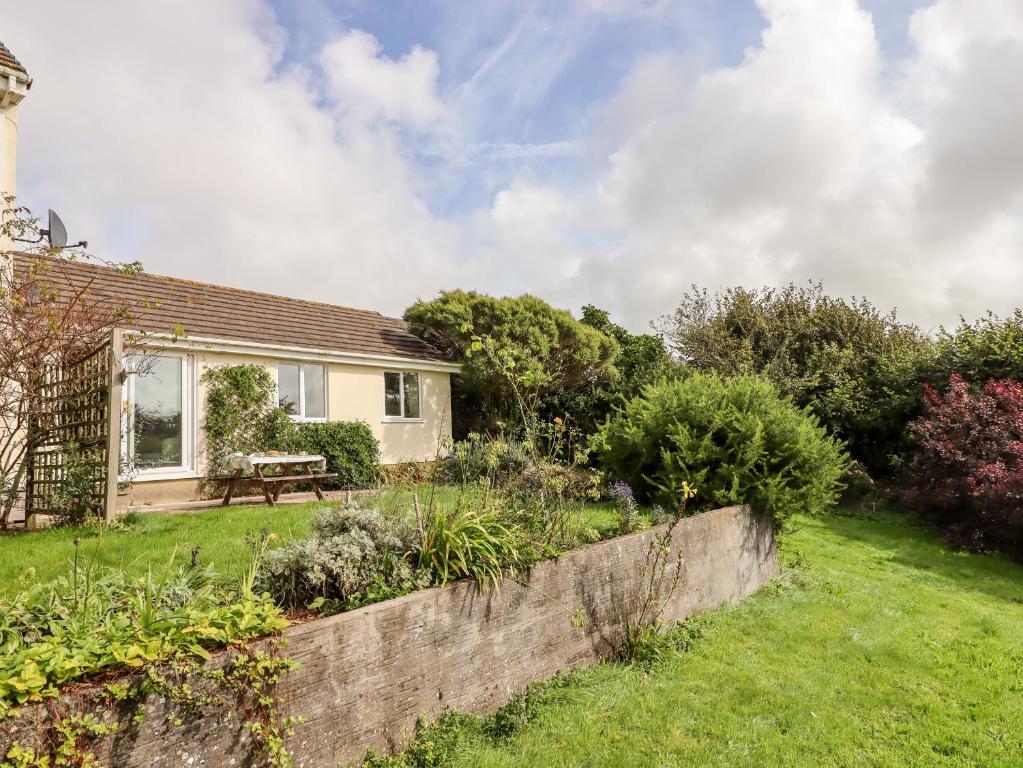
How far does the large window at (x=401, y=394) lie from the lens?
17.0m

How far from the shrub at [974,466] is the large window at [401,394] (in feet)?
40.7

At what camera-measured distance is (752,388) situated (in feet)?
30.7

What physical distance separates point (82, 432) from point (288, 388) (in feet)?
20.7

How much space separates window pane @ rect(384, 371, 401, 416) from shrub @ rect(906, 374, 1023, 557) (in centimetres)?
1267

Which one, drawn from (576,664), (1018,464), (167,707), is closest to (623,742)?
(576,664)

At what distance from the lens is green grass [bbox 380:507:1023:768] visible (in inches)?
157

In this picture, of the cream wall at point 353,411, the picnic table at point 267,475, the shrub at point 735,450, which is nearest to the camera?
the shrub at point 735,450

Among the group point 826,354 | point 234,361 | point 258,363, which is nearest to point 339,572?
point 234,361

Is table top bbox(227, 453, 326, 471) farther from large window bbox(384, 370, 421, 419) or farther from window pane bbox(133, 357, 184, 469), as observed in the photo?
large window bbox(384, 370, 421, 419)

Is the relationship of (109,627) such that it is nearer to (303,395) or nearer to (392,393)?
(303,395)

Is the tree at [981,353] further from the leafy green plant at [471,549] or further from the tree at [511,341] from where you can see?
the leafy green plant at [471,549]

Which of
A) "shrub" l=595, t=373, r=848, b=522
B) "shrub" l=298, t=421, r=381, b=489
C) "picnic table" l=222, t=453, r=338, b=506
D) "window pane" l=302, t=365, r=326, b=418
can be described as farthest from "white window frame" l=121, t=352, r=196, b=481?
"shrub" l=595, t=373, r=848, b=522

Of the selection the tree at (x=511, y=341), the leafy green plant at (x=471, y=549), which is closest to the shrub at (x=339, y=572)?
the leafy green plant at (x=471, y=549)

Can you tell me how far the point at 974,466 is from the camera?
1242 centimetres
